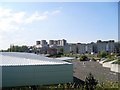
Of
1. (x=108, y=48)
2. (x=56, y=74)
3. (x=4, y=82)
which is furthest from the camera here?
(x=108, y=48)

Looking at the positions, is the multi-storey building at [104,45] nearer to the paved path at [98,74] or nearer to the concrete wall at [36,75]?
the paved path at [98,74]

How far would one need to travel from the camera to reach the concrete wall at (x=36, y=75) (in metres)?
19.4

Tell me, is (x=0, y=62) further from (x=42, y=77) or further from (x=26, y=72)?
(x=42, y=77)

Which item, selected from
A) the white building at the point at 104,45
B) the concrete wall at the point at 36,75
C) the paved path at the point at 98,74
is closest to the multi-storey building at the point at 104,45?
the white building at the point at 104,45

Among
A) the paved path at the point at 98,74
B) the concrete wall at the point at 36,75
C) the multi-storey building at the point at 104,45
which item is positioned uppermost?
the multi-storey building at the point at 104,45

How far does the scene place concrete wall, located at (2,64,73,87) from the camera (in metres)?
19.4

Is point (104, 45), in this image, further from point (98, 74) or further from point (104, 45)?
point (98, 74)

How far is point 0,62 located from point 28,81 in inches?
113

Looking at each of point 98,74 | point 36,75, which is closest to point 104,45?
point 98,74

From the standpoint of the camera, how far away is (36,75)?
20.0 meters

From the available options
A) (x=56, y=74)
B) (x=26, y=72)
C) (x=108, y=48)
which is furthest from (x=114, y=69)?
(x=108, y=48)

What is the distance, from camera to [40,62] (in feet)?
68.7

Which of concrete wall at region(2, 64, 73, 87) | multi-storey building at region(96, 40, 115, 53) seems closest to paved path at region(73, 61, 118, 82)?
concrete wall at region(2, 64, 73, 87)

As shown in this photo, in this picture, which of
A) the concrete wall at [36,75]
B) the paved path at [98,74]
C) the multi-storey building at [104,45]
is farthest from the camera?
the multi-storey building at [104,45]
